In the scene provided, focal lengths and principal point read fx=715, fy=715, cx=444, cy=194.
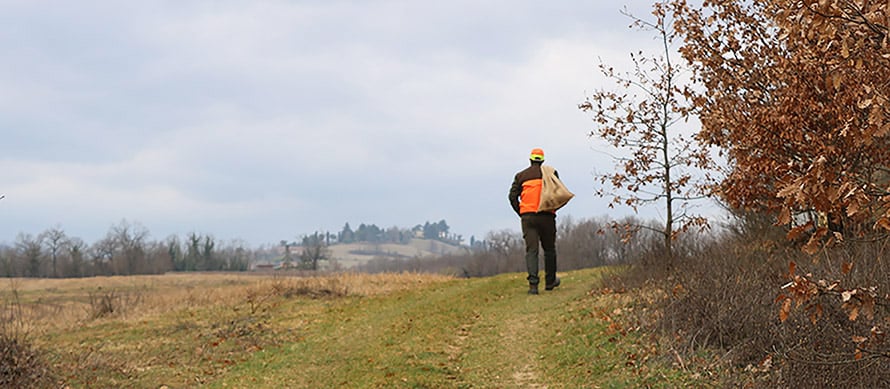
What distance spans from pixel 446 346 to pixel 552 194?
512 centimetres

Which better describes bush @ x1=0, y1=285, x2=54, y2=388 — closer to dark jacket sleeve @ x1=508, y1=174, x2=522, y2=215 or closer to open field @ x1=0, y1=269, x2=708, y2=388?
open field @ x1=0, y1=269, x2=708, y2=388

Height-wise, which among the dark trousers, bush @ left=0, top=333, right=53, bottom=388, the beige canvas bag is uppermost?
the beige canvas bag

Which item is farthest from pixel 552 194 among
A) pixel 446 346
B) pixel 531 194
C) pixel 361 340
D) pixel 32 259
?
pixel 32 259

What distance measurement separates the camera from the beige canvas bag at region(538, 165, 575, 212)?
15.4m

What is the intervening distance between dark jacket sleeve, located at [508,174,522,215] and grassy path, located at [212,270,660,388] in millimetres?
2043

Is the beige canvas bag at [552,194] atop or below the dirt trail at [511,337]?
atop

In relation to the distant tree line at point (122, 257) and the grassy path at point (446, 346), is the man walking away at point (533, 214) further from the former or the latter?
the distant tree line at point (122, 257)

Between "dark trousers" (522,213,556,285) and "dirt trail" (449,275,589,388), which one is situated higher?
"dark trousers" (522,213,556,285)

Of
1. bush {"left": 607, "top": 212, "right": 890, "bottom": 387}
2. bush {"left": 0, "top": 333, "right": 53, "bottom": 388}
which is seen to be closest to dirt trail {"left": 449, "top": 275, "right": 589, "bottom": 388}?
bush {"left": 607, "top": 212, "right": 890, "bottom": 387}

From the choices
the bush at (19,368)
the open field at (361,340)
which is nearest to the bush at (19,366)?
the bush at (19,368)

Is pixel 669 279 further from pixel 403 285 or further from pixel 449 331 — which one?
pixel 403 285

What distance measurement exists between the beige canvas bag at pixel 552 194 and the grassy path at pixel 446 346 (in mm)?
1936

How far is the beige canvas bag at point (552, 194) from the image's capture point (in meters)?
15.4

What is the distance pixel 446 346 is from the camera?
37.9 feet
